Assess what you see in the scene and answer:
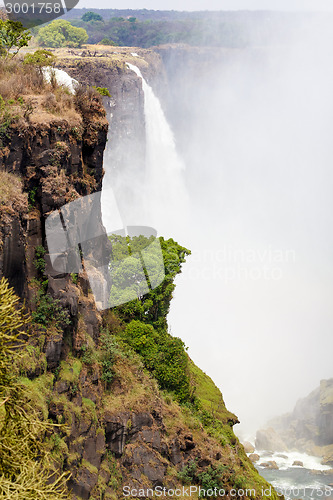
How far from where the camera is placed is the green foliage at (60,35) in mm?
76125

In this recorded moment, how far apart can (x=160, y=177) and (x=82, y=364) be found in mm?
61788

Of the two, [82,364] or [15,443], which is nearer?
[15,443]

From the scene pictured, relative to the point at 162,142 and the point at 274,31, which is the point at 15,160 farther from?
the point at 274,31

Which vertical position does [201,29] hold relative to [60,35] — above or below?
above

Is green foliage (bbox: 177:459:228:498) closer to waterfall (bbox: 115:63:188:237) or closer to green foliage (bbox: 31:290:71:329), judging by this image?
green foliage (bbox: 31:290:71:329)

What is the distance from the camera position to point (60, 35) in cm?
7750

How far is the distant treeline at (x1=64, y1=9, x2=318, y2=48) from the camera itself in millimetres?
117188

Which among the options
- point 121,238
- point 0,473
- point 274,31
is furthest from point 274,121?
point 0,473

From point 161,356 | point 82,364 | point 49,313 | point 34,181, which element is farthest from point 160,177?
point 49,313

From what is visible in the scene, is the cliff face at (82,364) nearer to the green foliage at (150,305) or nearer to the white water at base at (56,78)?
the green foliage at (150,305)

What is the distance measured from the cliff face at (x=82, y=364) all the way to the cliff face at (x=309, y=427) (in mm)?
26560

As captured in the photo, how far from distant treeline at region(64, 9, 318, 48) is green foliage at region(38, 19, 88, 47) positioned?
87.3 ft

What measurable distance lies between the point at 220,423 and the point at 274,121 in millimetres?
100931

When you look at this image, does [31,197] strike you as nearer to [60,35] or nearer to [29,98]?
[29,98]
